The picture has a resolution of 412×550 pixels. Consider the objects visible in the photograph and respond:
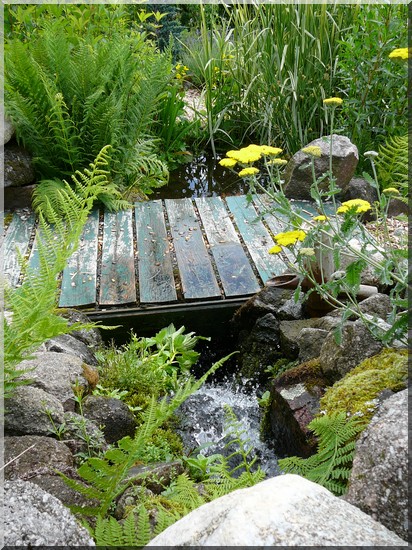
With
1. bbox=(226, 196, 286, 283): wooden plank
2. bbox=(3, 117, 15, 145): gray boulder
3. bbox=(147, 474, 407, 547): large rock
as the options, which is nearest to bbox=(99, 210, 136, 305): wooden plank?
bbox=(226, 196, 286, 283): wooden plank

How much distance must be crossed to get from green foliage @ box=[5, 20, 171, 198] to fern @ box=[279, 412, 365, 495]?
9.02 ft

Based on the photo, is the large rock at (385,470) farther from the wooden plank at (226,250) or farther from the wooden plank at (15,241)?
the wooden plank at (15,241)

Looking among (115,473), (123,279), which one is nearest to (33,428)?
(115,473)

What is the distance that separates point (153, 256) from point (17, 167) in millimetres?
1216

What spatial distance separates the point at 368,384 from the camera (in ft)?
5.91

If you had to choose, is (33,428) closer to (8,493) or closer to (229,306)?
(8,493)

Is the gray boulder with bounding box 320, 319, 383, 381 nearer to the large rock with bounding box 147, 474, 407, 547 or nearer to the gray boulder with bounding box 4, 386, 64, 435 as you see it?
the gray boulder with bounding box 4, 386, 64, 435

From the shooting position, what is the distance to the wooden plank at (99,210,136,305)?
326cm

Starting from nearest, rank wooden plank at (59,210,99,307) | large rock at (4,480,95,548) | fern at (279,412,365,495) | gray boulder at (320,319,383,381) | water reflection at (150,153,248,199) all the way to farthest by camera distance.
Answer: large rock at (4,480,95,548) < fern at (279,412,365,495) < gray boulder at (320,319,383,381) < wooden plank at (59,210,99,307) < water reflection at (150,153,248,199)

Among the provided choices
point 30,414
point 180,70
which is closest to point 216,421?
point 30,414

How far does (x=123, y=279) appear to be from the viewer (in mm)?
3398

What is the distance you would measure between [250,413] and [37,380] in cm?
104

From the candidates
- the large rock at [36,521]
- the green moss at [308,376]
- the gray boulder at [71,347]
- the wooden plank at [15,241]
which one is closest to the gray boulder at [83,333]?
the gray boulder at [71,347]

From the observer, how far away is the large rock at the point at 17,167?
4.08 m
